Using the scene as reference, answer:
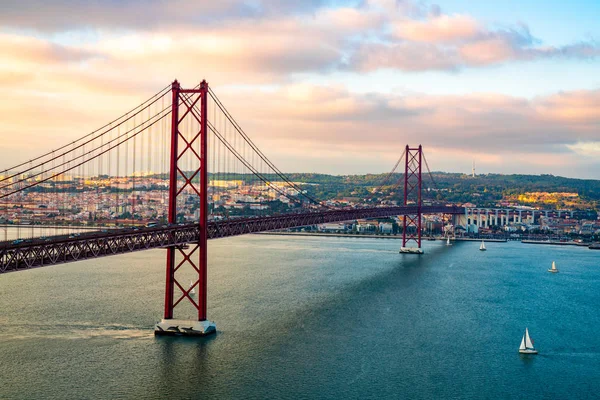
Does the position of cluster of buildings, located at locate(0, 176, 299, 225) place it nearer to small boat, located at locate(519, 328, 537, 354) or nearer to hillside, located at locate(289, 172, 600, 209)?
small boat, located at locate(519, 328, 537, 354)

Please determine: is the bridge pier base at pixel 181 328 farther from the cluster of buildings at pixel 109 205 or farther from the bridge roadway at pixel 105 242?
the cluster of buildings at pixel 109 205

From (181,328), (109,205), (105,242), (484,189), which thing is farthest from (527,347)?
(484,189)

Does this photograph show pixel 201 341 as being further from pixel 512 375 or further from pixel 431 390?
pixel 512 375

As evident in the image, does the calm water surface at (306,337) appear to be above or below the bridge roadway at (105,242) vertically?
below

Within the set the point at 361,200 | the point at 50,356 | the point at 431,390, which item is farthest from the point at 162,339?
the point at 361,200

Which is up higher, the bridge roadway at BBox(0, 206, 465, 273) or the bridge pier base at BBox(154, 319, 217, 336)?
the bridge roadway at BBox(0, 206, 465, 273)

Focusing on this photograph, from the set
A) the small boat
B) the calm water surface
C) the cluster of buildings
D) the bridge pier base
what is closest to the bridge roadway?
the bridge pier base

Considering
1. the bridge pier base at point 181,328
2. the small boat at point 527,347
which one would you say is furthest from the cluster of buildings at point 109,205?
the small boat at point 527,347
